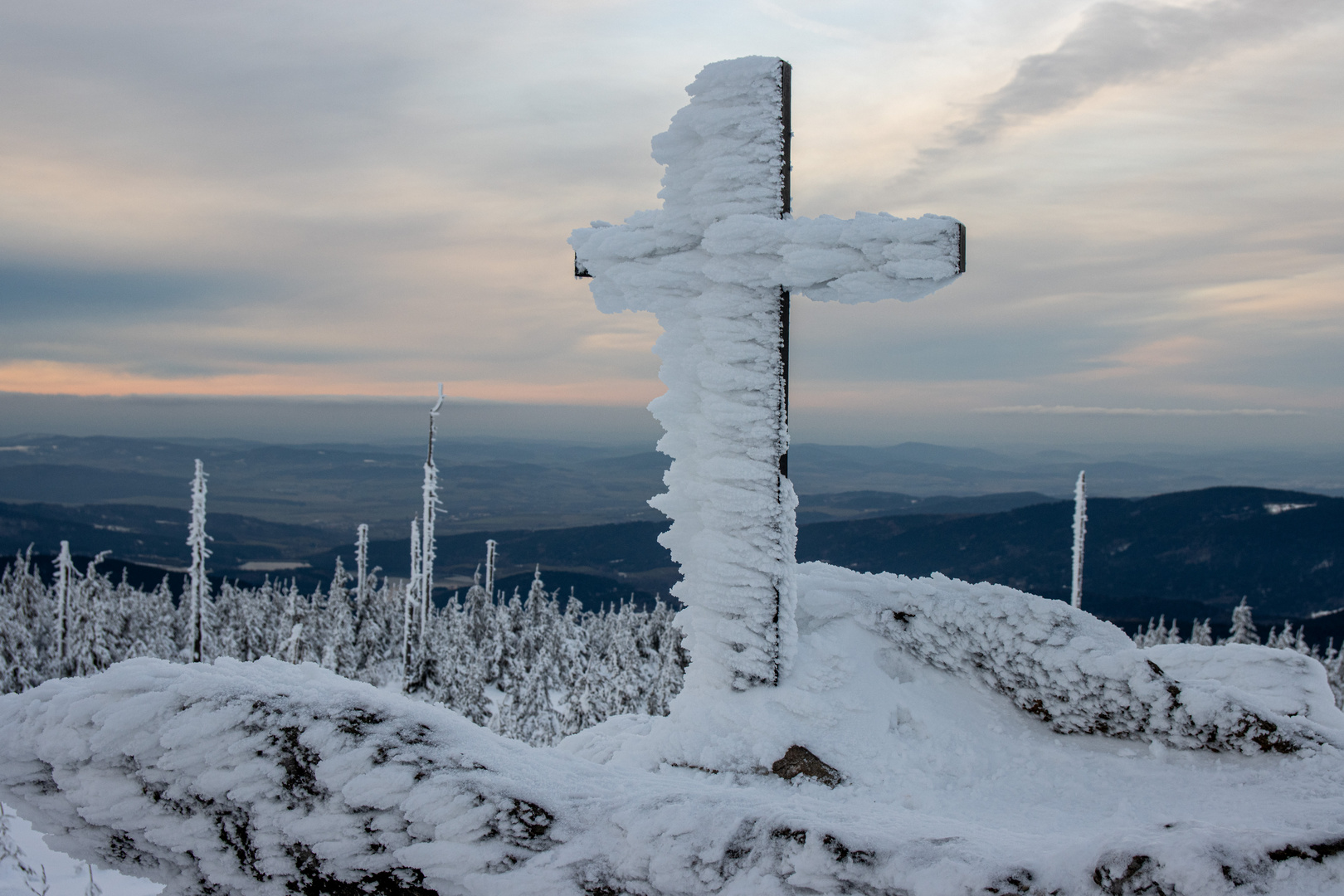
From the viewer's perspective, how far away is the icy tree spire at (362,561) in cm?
4438

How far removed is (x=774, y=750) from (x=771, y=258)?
4.00 meters

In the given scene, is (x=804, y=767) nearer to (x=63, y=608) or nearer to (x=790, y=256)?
(x=790, y=256)

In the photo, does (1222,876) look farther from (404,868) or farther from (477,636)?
(477,636)

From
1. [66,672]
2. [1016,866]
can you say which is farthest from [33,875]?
[66,672]

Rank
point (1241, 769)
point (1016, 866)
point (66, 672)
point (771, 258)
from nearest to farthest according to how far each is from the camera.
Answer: point (1016, 866) < point (1241, 769) < point (771, 258) < point (66, 672)

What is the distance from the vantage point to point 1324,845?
8.23 feet

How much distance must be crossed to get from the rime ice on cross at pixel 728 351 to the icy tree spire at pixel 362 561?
3794 centimetres

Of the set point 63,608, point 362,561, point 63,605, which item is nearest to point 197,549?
point 63,605

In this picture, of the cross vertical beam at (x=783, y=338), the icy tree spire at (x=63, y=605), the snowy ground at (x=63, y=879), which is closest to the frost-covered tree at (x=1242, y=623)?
the cross vertical beam at (x=783, y=338)

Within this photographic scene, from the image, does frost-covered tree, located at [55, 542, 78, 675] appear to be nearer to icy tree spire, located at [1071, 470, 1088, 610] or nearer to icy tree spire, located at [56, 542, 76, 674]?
icy tree spire, located at [56, 542, 76, 674]

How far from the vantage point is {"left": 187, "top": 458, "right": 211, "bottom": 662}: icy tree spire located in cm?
2666

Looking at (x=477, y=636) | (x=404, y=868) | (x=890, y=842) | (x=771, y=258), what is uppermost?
(x=771, y=258)

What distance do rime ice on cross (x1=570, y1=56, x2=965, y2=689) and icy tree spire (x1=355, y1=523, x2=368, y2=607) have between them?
37.9 meters

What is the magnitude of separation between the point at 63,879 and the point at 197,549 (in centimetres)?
2440
